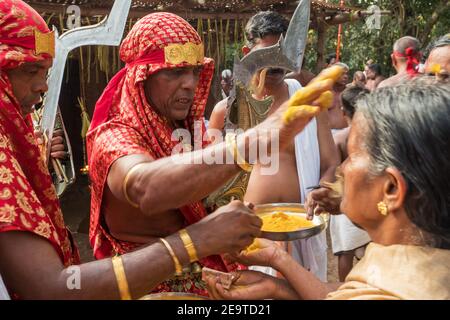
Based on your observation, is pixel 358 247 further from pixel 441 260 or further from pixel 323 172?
pixel 441 260

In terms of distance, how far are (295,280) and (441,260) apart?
0.72 m

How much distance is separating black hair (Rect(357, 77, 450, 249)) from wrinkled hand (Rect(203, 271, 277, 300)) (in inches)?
29.5

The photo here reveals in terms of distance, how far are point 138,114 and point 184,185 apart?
67 centimetres

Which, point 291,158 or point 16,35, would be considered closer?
point 16,35

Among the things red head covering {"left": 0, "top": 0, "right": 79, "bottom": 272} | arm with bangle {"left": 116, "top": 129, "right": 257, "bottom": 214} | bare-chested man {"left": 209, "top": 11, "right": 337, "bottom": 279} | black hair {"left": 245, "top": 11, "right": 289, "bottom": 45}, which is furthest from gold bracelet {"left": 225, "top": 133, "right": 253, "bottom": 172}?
black hair {"left": 245, "top": 11, "right": 289, "bottom": 45}

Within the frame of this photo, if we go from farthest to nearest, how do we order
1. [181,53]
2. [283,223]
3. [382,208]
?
[283,223], [181,53], [382,208]

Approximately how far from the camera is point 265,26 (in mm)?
3656

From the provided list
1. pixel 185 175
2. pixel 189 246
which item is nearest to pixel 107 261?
pixel 189 246

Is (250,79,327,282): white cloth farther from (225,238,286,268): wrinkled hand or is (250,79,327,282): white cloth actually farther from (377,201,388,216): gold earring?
(377,201,388,216): gold earring

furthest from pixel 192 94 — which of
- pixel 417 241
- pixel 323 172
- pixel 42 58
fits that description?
pixel 323 172

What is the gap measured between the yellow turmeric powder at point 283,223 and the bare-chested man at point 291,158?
95 cm

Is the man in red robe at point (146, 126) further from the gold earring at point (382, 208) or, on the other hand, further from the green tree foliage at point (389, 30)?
the green tree foliage at point (389, 30)

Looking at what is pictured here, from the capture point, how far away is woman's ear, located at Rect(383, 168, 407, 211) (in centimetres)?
142

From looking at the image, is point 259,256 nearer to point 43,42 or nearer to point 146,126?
point 146,126
